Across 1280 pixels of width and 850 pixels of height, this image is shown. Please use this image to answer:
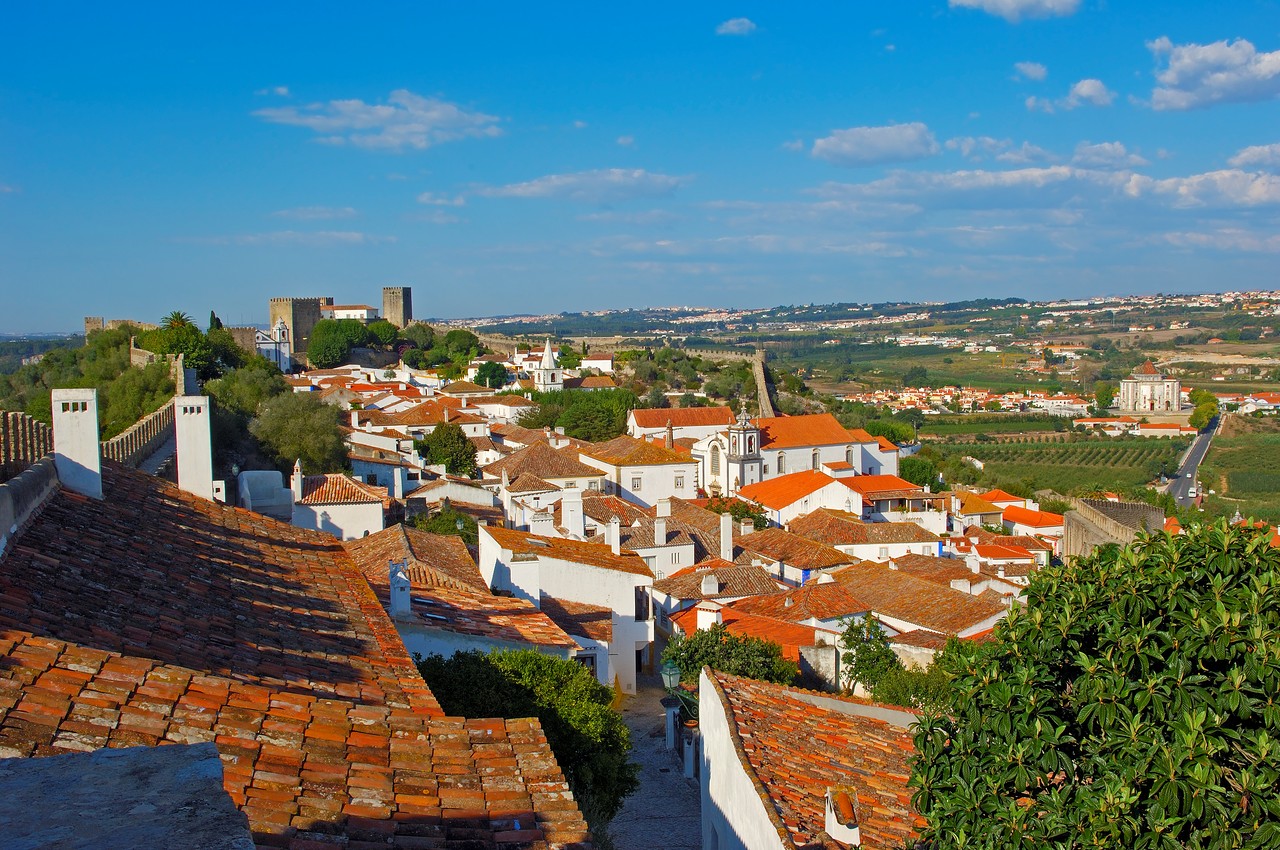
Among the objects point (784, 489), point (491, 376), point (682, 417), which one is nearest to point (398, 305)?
point (491, 376)

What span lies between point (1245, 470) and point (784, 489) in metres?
42.2

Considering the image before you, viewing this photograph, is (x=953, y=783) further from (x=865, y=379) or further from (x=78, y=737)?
(x=865, y=379)

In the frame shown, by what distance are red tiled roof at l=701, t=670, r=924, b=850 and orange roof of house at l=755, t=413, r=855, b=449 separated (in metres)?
37.6

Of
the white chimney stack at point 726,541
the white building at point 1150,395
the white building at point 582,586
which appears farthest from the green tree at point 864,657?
the white building at point 1150,395

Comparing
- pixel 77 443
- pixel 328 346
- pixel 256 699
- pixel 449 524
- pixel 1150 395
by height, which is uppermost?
pixel 328 346

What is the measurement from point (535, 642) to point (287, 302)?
74753 millimetres

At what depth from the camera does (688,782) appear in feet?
41.8

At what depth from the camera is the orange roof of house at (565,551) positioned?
17.4m

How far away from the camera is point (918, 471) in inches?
1971

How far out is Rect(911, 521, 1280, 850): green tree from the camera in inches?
167

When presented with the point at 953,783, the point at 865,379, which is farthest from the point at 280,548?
the point at 865,379

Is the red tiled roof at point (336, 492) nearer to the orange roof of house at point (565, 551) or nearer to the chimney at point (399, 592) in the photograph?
the orange roof of house at point (565, 551)

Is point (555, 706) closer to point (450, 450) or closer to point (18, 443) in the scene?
point (18, 443)

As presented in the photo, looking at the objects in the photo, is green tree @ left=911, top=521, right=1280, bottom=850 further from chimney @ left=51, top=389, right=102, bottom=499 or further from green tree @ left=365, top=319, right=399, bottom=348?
green tree @ left=365, top=319, right=399, bottom=348
